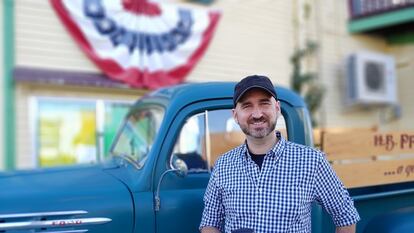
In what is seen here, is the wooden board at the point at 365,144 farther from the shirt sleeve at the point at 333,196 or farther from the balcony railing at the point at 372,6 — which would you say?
the balcony railing at the point at 372,6

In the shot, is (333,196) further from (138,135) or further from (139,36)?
(139,36)

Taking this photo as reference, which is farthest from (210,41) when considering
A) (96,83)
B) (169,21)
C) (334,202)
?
(334,202)

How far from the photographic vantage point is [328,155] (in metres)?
3.37

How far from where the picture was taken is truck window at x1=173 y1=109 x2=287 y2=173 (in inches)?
116

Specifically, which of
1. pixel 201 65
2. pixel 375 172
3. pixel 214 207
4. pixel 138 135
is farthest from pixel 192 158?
pixel 201 65

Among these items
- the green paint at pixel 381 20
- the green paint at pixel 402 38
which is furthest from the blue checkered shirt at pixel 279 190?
the green paint at pixel 402 38

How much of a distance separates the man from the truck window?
684mm

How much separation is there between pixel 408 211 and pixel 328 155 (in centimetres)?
60

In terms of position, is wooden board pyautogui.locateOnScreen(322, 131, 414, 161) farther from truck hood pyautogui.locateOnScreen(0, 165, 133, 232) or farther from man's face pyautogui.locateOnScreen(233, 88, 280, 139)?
truck hood pyautogui.locateOnScreen(0, 165, 133, 232)

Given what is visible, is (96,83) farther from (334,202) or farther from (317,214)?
(334,202)

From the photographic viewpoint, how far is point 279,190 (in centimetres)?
213

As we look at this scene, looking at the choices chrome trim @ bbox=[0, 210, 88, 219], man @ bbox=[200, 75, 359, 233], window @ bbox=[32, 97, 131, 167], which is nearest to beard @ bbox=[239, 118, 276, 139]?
man @ bbox=[200, 75, 359, 233]

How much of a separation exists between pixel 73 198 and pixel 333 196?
4.36 ft

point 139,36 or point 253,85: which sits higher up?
point 139,36
